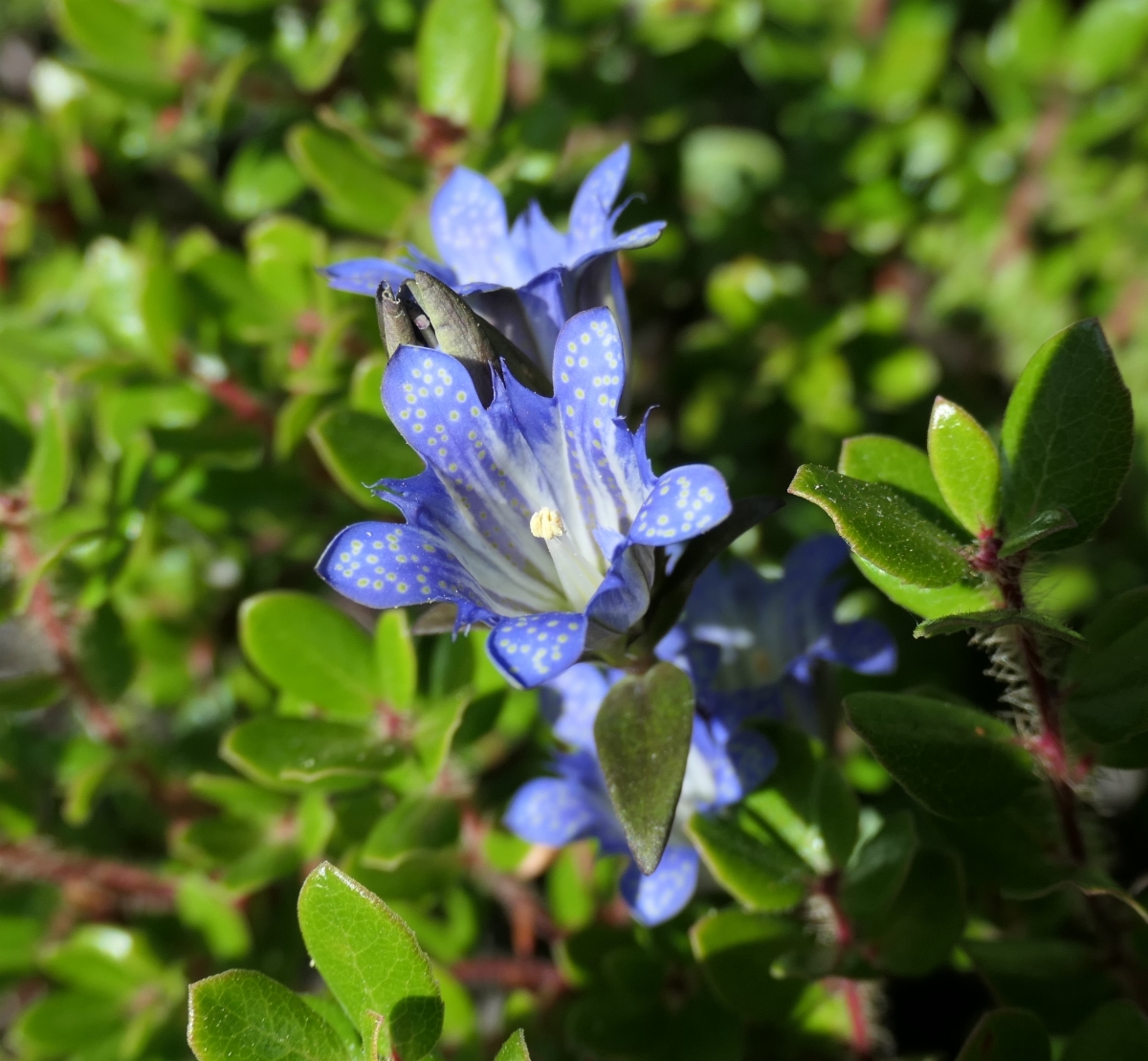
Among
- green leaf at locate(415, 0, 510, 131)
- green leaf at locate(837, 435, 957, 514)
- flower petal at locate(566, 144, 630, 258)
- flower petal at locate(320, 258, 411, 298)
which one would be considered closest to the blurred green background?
green leaf at locate(415, 0, 510, 131)

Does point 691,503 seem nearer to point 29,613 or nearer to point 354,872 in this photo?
point 354,872

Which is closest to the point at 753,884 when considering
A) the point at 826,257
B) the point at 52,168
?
the point at 826,257

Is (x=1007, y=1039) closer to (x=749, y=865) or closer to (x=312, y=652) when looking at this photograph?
(x=749, y=865)

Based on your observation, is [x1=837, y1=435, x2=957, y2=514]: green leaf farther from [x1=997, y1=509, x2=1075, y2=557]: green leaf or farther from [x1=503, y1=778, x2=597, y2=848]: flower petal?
[x1=503, y1=778, x2=597, y2=848]: flower petal

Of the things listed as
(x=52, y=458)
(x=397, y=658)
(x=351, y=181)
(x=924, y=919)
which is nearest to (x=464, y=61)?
(x=351, y=181)

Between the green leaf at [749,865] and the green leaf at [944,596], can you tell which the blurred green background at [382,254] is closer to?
the green leaf at [749,865]

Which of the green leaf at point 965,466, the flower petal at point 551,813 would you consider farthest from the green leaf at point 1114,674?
the flower petal at point 551,813
